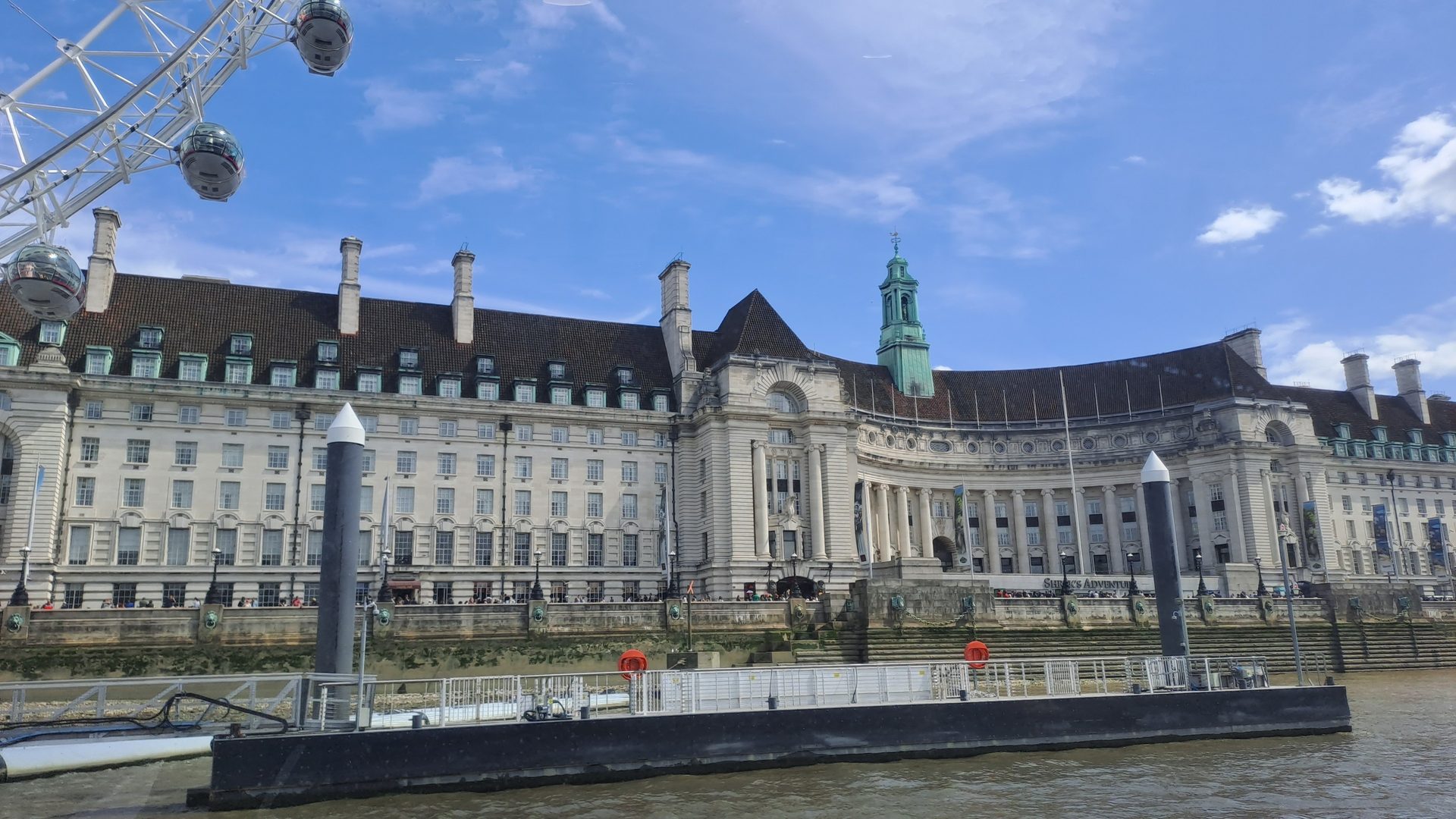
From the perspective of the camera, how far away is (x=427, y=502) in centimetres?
6222

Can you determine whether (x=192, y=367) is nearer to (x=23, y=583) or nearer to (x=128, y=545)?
(x=128, y=545)

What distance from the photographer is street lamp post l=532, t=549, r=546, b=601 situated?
5150 centimetres

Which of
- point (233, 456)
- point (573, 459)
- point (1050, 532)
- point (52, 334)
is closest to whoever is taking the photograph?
point (52, 334)

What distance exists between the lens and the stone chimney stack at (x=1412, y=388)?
10119cm

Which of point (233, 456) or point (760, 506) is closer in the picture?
point (233, 456)

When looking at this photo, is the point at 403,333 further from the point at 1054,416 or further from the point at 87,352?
the point at 1054,416

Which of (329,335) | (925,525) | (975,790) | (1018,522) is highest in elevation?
(329,335)

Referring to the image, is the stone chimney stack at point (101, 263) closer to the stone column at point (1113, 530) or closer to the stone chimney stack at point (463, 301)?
the stone chimney stack at point (463, 301)

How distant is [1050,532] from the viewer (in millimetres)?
91125

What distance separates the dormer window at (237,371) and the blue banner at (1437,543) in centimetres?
8886

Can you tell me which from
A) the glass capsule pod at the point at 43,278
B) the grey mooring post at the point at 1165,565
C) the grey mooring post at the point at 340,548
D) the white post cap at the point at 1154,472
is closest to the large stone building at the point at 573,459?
the white post cap at the point at 1154,472

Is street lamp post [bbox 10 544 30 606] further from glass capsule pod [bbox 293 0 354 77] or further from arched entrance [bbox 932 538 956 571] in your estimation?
arched entrance [bbox 932 538 956 571]

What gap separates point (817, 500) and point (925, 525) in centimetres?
2313

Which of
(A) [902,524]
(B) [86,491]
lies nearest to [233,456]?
(B) [86,491]
